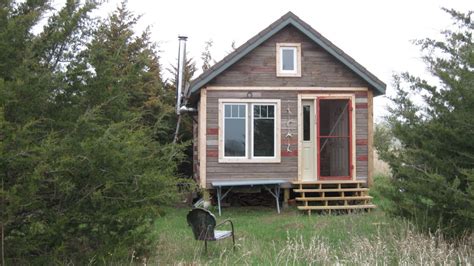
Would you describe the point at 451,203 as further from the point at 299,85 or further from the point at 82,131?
the point at 299,85

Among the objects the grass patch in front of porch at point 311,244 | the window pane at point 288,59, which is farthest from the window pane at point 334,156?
the grass patch in front of porch at point 311,244

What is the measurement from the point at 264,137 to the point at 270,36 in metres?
2.54

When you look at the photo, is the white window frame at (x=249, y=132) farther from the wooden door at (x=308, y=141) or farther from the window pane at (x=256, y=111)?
the wooden door at (x=308, y=141)

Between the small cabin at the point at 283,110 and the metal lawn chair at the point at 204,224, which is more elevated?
the small cabin at the point at 283,110

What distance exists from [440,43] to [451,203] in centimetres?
226

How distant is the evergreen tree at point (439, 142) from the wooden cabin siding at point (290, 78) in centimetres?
591

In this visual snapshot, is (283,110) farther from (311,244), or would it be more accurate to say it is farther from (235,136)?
(311,244)

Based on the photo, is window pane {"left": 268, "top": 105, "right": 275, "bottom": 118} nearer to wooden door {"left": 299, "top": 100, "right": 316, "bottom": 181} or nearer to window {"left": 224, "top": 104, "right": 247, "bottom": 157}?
window {"left": 224, "top": 104, "right": 247, "bottom": 157}

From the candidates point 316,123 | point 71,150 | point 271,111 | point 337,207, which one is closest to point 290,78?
point 271,111

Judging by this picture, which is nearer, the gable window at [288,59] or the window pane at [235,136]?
the window pane at [235,136]

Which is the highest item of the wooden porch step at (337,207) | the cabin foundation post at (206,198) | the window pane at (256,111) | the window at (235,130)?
the window pane at (256,111)

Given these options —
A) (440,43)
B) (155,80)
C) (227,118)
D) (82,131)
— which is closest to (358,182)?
(227,118)

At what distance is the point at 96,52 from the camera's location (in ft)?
18.0

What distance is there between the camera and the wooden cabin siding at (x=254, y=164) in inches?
523
